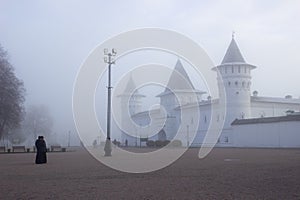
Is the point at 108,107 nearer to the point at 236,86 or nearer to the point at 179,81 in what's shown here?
the point at 236,86

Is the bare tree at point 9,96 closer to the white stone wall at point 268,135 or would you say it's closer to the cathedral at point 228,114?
the cathedral at point 228,114

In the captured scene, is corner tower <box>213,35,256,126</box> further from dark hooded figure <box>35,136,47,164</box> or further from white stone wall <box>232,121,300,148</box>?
dark hooded figure <box>35,136,47,164</box>

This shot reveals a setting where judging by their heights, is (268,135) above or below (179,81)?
below

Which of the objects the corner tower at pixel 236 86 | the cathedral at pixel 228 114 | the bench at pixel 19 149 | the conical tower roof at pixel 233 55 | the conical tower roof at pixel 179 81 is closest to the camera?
the bench at pixel 19 149

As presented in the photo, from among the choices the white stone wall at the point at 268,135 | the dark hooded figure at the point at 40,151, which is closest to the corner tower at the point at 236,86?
the white stone wall at the point at 268,135

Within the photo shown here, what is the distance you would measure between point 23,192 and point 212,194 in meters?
4.72

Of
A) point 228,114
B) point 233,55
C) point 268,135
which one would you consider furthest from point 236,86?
point 268,135

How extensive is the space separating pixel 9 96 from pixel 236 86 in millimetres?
39890

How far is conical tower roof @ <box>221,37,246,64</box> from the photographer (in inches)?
2874

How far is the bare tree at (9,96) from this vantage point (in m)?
43.2

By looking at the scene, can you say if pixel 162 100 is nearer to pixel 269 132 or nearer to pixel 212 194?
pixel 269 132

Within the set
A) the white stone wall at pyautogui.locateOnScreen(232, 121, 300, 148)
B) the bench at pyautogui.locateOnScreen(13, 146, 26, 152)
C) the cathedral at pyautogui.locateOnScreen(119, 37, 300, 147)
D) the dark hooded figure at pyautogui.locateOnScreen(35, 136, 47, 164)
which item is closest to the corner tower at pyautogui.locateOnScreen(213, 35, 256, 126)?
the cathedral at pyautogui.locateOnScreen(119, 37, 300, 147)

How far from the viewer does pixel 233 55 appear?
242 ft

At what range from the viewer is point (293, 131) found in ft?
173
